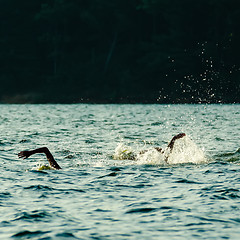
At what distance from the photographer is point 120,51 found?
83.7 metres

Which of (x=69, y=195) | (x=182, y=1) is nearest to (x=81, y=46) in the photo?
(x=182, y=1)

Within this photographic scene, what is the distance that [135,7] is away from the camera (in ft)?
260

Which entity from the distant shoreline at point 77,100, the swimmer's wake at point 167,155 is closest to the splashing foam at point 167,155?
the swimmer's wake at point 167,155

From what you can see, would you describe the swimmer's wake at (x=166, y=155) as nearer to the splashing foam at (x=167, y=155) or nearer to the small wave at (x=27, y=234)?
the splashing foam at (x=167, y=155)

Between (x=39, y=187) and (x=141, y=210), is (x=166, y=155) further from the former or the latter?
(x=141, y=210)

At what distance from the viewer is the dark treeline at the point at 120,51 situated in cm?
7306

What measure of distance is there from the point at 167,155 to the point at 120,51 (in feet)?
→ 225

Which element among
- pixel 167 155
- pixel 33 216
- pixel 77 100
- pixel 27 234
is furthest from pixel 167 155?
pixel 77 100

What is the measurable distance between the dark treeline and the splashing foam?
1991 inches

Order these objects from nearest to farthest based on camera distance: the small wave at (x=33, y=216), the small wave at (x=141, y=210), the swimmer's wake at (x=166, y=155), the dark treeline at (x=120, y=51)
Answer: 1. the small wave at (x=33, y=216)
2. the small wave at (x=141, y=210)
3. the swimmer's wake at (x=166, y=155)
4. the dark treeline at (x=120, y=51)

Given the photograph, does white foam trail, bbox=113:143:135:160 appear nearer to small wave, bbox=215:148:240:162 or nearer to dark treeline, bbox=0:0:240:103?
small wave, bbox=215:148:240:162

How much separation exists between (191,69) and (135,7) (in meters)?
13.1

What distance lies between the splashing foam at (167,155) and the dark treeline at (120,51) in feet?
166

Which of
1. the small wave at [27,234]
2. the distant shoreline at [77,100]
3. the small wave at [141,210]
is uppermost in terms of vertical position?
the distant shoreline at [77,100]
